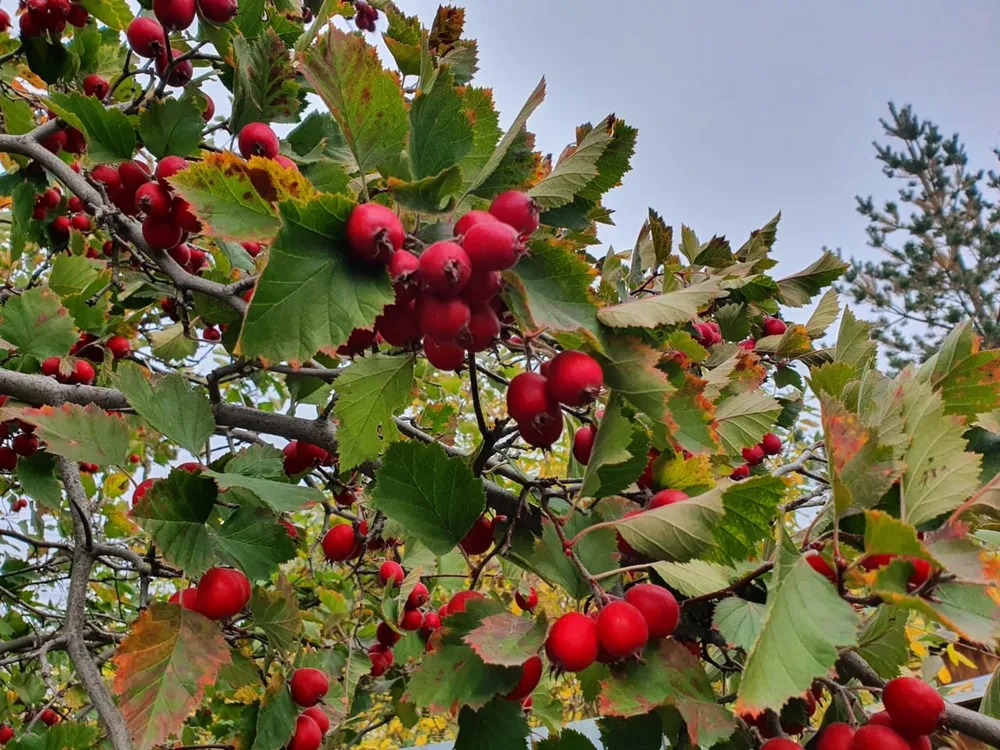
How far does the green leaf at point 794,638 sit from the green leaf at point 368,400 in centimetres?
68

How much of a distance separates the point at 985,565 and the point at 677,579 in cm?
45

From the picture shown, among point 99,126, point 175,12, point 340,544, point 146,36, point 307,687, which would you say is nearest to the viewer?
point 99,126

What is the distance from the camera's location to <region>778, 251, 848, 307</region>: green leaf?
2166 mm

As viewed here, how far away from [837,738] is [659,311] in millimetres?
693

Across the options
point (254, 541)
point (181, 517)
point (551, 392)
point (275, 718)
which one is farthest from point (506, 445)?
point (275, 718)

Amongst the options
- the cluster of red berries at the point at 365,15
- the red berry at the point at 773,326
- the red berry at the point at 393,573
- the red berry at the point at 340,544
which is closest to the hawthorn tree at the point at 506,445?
the red berry at the point at 340,544

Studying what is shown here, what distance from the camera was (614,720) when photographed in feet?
3.84

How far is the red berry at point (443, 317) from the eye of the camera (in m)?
0.93

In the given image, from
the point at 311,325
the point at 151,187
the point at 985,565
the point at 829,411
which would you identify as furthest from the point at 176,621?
the point at 985,565

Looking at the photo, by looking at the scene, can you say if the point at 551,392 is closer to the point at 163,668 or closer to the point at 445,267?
the point at 445,267

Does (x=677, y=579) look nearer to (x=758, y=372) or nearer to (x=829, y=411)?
(x=829, y=411)

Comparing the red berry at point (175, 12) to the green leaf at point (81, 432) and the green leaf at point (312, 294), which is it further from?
the green leaf at point (312, 294)

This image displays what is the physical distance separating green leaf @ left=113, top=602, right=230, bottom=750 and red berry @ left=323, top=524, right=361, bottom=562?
2.93 ft

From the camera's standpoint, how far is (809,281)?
2.22 metres
